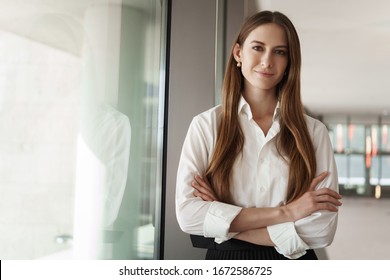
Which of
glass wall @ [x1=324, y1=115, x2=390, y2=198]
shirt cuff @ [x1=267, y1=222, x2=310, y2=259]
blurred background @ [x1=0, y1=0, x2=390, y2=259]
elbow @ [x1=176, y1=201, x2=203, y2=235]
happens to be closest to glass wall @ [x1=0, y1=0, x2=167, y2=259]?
blurred background @ [x1=0, y1=0, x2=390, y2=259]

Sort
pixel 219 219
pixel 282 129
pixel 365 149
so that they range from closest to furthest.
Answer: pixel 219 219
pixel 282 129
pixel 365 149

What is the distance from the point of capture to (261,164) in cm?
138

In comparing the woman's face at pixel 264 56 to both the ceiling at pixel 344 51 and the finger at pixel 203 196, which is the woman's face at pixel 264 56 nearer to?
the ceiling at pixel 344 51

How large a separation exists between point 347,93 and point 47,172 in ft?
3.11

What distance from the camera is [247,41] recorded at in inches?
54.8

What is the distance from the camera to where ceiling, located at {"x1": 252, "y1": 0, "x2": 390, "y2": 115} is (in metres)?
1.53

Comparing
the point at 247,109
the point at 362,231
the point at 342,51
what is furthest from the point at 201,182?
the point at 342,51

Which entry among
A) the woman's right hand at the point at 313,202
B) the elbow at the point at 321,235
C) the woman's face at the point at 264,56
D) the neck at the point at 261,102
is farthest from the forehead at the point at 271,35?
the elbow at the point at 321,235

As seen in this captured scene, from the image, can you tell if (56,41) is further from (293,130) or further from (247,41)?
(293,130)

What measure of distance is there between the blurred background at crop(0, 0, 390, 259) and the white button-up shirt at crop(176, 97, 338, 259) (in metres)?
0.12

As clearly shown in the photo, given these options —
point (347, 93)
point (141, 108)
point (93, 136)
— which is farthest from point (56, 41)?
point (347, 93)

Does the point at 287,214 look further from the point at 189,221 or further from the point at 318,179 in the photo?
the point at 189,221

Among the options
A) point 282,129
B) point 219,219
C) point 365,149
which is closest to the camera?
point 219,219

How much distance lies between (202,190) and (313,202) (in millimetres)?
302
